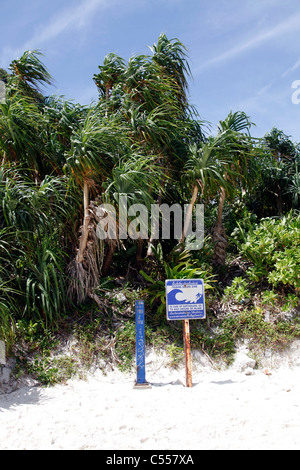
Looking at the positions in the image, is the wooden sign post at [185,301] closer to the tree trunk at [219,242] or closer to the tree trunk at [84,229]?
the tree trunk at [84,229]

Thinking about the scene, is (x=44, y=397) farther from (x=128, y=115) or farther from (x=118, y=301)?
(x=128, y=115)

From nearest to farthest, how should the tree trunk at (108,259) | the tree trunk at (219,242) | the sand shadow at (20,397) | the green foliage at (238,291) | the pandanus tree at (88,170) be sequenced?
the sand shadow at (20,397)
the pandanus tree at (88,170)
the green foliage at (238,291)
the tree trunk at (108,259)
the tree trunk at (219,242)

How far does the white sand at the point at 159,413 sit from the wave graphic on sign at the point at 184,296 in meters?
1.11

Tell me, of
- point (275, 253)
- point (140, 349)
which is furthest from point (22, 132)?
point (275, 253)

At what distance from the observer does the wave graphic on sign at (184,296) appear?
5.68 m

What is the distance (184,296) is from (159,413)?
5.48 feet

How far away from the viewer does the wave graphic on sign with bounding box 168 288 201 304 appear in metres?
5.68

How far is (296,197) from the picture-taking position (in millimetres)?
8969

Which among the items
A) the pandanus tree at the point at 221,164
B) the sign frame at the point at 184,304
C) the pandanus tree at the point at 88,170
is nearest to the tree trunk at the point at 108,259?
the pandanus tree at the point at 88,170

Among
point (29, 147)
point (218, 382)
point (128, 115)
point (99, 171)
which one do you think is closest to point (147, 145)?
point (128, 115)

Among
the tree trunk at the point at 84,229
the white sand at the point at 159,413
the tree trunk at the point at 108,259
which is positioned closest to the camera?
the white sand at the point at 159,413

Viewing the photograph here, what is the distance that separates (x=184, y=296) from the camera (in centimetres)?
570

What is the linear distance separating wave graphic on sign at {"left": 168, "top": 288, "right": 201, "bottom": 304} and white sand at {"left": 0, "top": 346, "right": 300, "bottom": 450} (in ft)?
3.63
